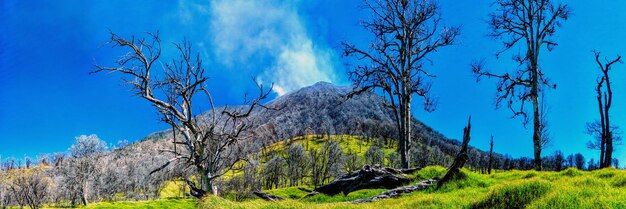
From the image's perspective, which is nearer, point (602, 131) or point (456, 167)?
point (456, 167)

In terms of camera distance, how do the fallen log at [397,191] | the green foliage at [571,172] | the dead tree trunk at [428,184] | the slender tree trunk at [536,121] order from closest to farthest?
the green foliage at [571,172] < the fallen log at [397,191] < the dead tree trunk at [428,184] < the slender tree trunk at [536,121]

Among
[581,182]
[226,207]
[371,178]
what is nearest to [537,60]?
[371,178]

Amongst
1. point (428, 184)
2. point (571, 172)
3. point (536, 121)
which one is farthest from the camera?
point (536, 121)

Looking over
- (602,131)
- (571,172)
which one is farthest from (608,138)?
(571,172)

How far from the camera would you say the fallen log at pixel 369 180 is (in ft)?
69.3

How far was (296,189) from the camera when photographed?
102062 mm

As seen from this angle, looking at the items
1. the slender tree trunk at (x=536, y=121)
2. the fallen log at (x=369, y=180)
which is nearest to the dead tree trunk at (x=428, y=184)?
the fallen log at (x=369, y=180)

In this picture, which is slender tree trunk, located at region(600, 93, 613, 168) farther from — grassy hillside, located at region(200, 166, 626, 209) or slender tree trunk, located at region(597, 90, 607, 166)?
grassy hillside, located at region(200, 166, 626, 209)

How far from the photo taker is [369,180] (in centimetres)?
2206

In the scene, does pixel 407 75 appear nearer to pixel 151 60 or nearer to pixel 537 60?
pixel 537 60

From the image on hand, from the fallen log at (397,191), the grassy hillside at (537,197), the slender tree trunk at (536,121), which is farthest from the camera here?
the slender tree trunk at (536,121)

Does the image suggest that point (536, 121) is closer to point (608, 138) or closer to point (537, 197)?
point (608, 138)

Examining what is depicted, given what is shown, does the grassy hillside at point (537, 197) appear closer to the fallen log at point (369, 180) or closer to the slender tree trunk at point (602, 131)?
the fallen log at point (369, 180)

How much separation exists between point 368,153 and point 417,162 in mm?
23814
